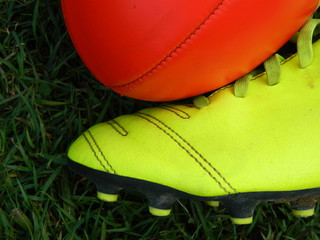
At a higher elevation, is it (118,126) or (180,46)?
(180,46)

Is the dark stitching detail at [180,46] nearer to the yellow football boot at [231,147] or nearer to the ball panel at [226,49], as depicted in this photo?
the ball panel at [226,49]

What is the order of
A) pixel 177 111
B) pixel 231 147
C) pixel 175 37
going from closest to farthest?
1. pixel 175 37
2. pixel 231 147
3. pixel 177 111

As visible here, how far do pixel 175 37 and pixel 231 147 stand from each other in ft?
1.13

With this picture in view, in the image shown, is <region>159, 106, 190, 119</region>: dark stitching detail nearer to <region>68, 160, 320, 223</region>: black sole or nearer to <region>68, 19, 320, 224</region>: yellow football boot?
<region>68, 19, 320, 224</region>: yellow football boot

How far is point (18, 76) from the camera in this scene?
1640mm

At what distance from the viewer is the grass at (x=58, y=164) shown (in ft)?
5.02

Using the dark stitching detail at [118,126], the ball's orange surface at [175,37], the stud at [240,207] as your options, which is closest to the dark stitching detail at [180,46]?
the ball's orange surface at [175,37]

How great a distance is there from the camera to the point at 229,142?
1356mm

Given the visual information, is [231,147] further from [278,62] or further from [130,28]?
[130,28]

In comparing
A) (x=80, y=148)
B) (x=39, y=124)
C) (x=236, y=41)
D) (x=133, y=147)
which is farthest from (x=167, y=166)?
(x=39, y=124)

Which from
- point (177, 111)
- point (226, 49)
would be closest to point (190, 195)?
point (177, 111)

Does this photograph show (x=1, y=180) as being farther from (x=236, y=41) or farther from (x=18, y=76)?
(x=236, y=41)

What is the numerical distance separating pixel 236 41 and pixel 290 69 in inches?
10.6

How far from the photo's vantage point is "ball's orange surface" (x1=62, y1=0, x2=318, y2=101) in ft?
3.89
